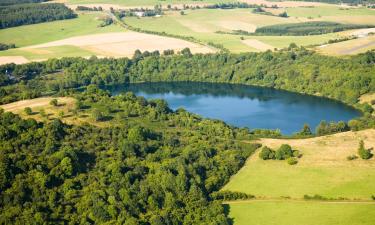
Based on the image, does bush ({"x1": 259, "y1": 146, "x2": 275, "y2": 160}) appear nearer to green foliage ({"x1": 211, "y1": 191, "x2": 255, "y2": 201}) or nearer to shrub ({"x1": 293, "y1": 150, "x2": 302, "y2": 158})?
shrub ({"x1": 293, "y1": 150, "x2": 302, "y2": 158})

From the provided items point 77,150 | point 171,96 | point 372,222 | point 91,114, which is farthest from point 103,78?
point 372,222

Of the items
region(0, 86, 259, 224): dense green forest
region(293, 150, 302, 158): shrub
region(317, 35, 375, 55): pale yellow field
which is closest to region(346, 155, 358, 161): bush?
region(293, 150, 302, 158): shrub

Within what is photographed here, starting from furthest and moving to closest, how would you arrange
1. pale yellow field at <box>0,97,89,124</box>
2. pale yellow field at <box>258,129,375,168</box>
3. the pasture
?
1. pale yellow field at <box>0,97,89,124</box>
2. pale yellow field at <box>258,129,375,168</box>
3. the pasture

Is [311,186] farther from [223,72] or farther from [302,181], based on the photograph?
[223,72]

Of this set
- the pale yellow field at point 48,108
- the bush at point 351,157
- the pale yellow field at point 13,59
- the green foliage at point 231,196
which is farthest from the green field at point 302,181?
the pale yellow field at point 13,59

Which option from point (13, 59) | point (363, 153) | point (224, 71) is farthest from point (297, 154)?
point (13, 59)

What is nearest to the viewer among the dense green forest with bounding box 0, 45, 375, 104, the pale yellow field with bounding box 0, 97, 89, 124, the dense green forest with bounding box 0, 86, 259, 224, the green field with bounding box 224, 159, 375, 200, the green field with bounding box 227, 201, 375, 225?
the dense green forest with bounding box 0, 86, 259, 224
